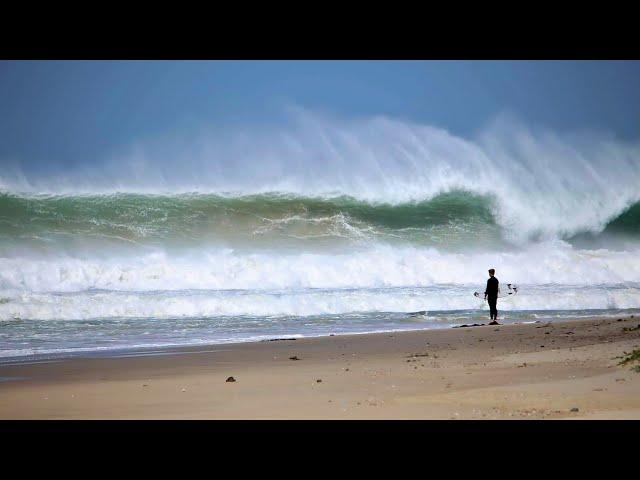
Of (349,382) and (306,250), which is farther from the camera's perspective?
(306,250)

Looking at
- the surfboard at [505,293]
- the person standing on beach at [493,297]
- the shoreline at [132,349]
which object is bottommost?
the shoreline at [132,349]

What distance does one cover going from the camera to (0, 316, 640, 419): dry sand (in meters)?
4.86

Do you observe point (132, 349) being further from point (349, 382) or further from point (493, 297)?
point (493, 297)

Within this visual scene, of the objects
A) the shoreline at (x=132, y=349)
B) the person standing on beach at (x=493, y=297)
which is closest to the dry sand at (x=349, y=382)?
the shoreline at (x=132, y=349)

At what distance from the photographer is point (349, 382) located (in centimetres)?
636

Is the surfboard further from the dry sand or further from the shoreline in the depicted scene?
the dry sand

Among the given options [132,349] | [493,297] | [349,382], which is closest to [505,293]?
[493,297]

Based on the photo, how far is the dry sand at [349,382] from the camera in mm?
4855

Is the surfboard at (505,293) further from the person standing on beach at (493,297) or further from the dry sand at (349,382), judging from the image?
the dry sand at (349,382)

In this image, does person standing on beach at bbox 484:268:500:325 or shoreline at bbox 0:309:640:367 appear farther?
person standing on beach at bbox 484:268:500:325

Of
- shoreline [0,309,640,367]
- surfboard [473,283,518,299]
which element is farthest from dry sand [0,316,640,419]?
surfboard [473,283,518,299]
